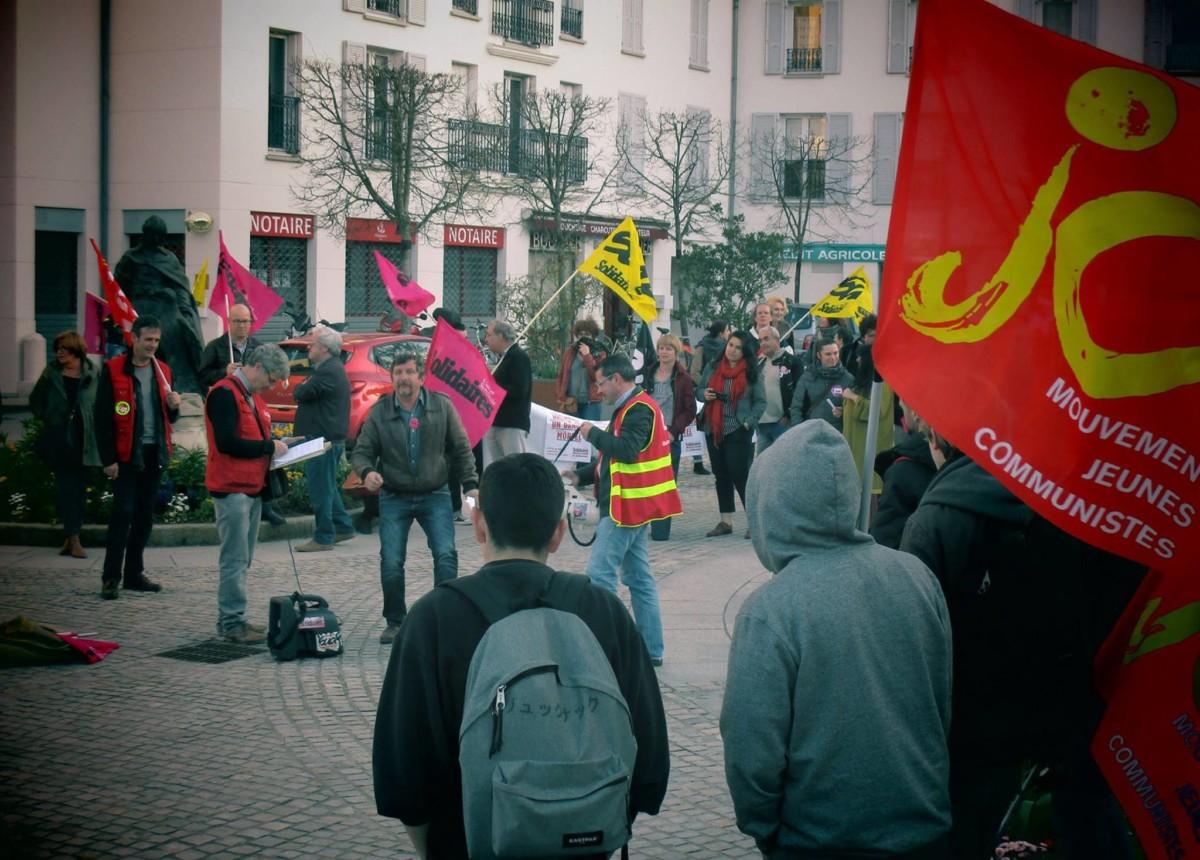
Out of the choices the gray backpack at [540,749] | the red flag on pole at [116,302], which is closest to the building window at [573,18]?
the red flag on pole at [116,302]

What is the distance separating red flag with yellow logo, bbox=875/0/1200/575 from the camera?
3725 mm

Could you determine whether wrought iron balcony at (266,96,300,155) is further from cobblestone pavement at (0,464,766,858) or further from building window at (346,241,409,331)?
cobblestone pavement at (0,464,766,858)

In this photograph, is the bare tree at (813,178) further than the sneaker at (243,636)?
Yes

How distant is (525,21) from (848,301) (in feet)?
73.6

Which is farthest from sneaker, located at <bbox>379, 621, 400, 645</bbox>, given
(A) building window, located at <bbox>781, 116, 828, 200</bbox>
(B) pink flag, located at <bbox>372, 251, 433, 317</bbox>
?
(A) building window, located at <bbox>781, 116, 828, 200</bbox>

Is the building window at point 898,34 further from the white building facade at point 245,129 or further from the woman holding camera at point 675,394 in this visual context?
the woman holding camera at point 675,394

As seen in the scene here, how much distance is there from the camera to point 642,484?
29.1 feet

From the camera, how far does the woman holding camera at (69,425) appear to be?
11977 mm

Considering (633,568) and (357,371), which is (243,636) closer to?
(633,568)

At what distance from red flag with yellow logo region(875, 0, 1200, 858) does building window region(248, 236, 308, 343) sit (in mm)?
29874

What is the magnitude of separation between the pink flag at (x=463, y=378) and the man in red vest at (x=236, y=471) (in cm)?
137

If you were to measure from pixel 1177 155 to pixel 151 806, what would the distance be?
4.57 metres

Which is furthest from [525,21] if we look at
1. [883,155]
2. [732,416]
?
[732,416]

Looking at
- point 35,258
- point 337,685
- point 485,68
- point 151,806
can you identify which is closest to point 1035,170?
point 151,806
